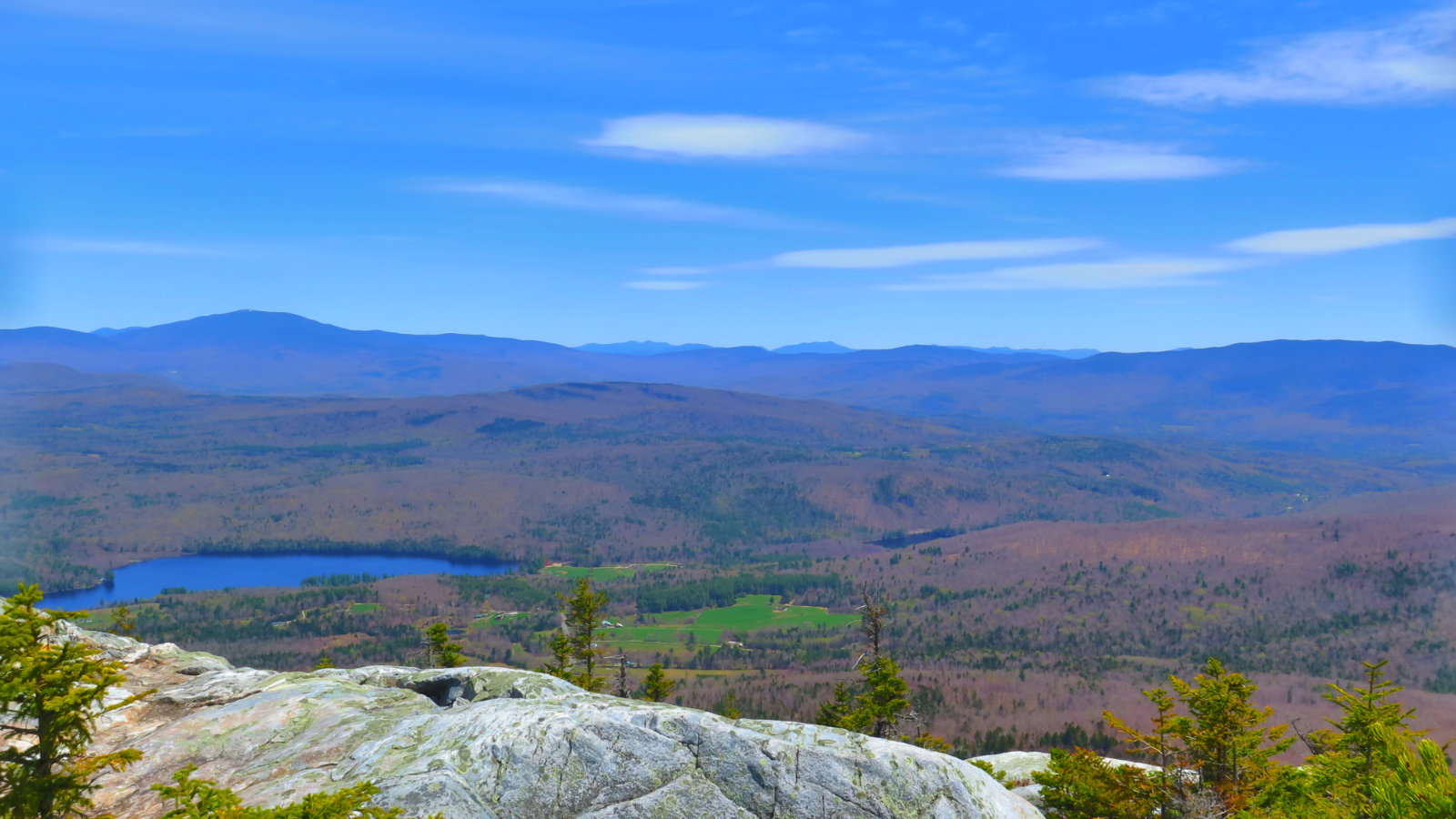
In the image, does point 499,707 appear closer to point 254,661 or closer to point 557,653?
point 557,653

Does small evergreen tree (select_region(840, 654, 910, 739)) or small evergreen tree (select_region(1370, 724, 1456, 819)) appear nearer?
small evergreen tree (select_region(1370, 724, 1456, 819))

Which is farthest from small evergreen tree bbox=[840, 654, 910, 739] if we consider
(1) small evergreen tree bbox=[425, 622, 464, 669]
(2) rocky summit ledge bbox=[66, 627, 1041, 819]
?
(1) small evergreen tree bbox=[425, 622, 464, 669]

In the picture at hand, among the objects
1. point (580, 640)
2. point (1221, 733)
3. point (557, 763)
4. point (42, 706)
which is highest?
point (42, 706)

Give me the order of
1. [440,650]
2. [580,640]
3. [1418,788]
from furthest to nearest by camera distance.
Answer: [440,650] < [580,640] < [1418,788]

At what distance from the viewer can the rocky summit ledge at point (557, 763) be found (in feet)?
70.4

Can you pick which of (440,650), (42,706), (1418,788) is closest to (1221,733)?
(1418,788)

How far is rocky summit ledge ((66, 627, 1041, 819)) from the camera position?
845 inches

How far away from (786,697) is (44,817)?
514 feet

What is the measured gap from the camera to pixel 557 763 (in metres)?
22.1

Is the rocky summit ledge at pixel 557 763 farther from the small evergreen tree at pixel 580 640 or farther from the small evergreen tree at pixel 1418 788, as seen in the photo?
the small evergreen tree at pixel 580 640

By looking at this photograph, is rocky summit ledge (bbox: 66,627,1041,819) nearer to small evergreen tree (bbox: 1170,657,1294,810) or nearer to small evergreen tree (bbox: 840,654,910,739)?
small evergreen tree (bbox: 1170,657,1294,810)

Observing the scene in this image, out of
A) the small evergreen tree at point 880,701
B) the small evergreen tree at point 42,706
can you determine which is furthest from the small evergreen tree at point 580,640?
the small evergreen tree at point 42,706

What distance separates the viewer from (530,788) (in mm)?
21531

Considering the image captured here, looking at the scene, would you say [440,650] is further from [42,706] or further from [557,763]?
[42,706]
